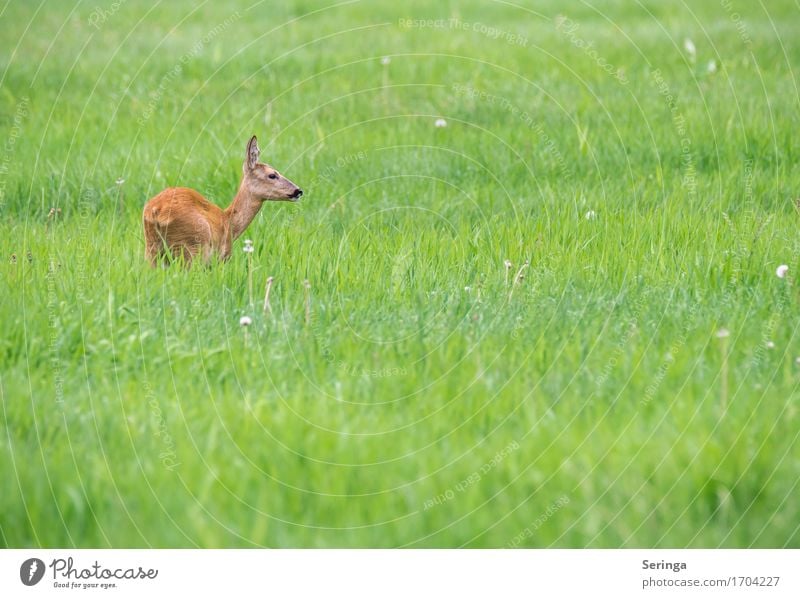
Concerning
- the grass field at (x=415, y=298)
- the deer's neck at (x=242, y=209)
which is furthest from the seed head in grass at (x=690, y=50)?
the deer's neck at (x=242, y=209)

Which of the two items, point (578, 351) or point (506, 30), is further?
point (506, 30)

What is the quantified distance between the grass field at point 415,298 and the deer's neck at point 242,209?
29 centimetres

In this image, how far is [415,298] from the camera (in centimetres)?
534

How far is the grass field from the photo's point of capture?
3.69 m

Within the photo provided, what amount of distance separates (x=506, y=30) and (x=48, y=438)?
833cm

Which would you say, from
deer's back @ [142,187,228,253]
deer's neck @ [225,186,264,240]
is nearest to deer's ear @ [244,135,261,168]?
deer's neck @ [225,186,264,240]

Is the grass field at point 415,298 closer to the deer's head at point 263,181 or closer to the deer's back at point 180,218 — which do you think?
the deer's back at point 180,218

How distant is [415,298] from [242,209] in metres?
1.47

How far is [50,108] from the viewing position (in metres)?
9.16

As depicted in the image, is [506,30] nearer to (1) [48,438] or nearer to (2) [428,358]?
(2) [428,358]

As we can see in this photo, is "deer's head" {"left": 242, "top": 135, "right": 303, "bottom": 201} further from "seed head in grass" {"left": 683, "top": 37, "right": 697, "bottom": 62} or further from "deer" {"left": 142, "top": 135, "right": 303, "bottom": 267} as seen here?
"seed head in grass" {"left": 683, "top": 37, "right": 697, "bottom": 62}

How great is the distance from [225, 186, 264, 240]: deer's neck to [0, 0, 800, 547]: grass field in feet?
0.95

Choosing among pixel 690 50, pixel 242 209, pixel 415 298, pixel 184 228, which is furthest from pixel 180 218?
pixel 690 50
